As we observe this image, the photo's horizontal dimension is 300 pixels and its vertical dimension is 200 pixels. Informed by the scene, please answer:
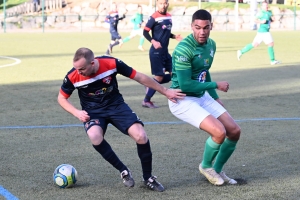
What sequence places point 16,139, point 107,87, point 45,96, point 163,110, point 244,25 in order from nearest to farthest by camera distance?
point 107,87
point 16,139
point 163,110
point 45,96
point 244,25

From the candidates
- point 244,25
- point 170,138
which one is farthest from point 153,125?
point 244,25

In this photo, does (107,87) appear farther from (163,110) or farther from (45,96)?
(45,96)

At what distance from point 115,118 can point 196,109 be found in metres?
0.80

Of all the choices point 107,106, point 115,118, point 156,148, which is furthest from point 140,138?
point 156,148

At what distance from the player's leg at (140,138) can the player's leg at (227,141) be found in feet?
2.29

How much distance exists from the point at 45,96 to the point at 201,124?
7.08 m

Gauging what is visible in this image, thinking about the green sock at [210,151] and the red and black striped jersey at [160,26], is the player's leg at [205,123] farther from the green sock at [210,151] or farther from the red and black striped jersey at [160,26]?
the red and black striped jersey at [160,26]

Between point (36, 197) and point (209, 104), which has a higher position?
point (209, 104)

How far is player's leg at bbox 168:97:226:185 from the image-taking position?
19.2 feet

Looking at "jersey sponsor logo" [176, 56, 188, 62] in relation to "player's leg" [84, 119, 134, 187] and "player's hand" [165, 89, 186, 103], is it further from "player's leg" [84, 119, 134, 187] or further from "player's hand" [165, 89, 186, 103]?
"player's leg" [84, 119, 134, 187]

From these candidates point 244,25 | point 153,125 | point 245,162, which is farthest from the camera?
point 244,25

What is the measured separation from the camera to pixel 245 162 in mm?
6977

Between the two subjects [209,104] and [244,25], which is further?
[244,25]

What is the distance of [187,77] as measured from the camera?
19.4 feet
